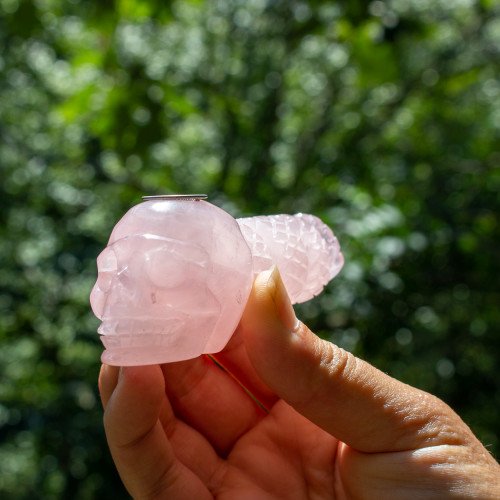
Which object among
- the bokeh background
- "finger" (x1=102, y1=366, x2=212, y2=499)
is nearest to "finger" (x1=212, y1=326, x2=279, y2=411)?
"finger" (x1=102, y1=366, x2=212, y2=499)

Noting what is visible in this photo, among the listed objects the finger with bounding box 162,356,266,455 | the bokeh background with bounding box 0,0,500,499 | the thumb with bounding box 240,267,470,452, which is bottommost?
the bokeh background with bounding box 0,0,500,499

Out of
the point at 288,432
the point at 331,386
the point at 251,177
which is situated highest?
the point at 331,386

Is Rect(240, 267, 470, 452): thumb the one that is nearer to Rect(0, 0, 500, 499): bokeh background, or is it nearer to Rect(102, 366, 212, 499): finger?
Rect(102, 366, 212, 499): finger

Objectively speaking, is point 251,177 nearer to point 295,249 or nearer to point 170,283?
point 295,249

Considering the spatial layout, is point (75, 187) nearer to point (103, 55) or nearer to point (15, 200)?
point (15, 200)

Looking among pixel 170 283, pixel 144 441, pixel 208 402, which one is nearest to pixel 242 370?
pixel 208 402

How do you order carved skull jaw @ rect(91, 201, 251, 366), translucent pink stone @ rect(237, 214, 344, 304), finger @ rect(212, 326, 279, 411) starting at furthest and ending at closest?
finger @ rect(212, 326, 279, 411)
translucent pink stone @ rect(237, 214, 344, 304)
carved skull jaw @ rect(91, 201, 251, 366)

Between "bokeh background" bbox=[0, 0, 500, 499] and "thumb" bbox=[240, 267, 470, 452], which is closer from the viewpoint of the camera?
"thumb" bbox=[240, 267, 470, 452]

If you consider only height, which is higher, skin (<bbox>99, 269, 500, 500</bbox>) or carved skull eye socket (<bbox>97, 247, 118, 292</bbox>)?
carved skull eye socket (<bbox>97, 247, 118, 292</bbox>)
